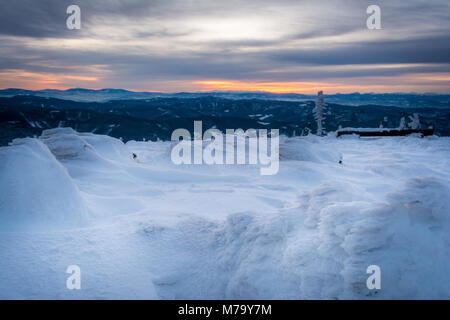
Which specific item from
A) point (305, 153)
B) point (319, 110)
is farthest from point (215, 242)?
→ point (319, 110)

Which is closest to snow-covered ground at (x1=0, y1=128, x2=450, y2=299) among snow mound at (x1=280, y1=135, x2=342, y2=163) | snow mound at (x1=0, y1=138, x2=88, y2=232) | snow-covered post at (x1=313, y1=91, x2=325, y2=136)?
snow mound at (x1=0, y1=138, x2=88, y2=232)

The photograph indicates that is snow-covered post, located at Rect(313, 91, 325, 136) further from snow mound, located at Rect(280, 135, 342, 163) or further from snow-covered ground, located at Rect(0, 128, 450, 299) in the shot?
snow-covered ground, located at Rect(0, 128, 450, 299)

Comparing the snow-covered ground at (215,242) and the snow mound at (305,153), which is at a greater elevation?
the snow mound at (305,153)

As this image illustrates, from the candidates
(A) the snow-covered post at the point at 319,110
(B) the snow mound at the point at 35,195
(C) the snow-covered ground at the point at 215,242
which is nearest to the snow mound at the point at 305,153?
(C) the snow-covered ground at the point at 215,242

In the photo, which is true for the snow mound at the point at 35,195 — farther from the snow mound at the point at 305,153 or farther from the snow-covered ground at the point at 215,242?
the snow mound at the point at 305,153

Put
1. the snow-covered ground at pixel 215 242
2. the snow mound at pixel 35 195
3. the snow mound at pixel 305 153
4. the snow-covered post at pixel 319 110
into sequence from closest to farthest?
1. the snow-covered ground at pixel 215 242
2. the snow mound at pixel 35 195
3. the snow mound at pixel 305 153
4. the snow-covered post at pixel 319 110

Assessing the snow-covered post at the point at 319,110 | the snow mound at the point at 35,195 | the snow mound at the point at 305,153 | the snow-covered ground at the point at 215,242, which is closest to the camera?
the snow-covered ground at the point at 215,242

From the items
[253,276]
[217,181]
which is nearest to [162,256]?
[253,276]

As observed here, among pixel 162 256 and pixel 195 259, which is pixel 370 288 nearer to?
pixel 195 259
